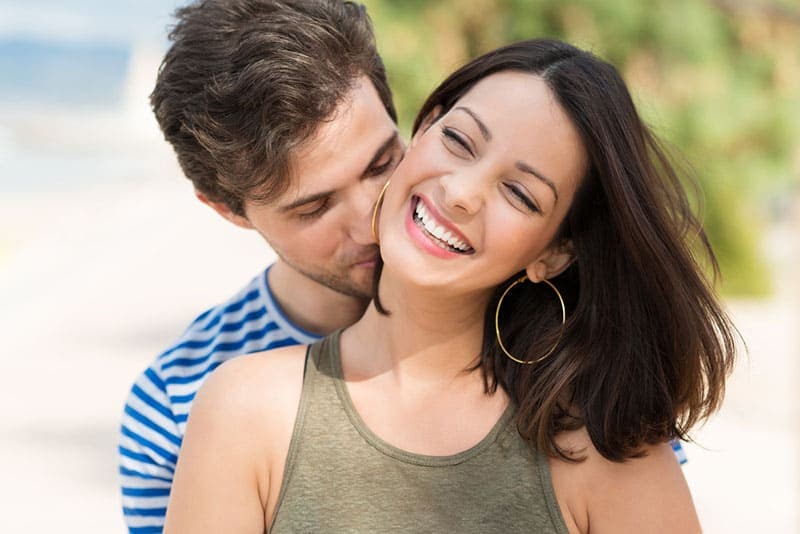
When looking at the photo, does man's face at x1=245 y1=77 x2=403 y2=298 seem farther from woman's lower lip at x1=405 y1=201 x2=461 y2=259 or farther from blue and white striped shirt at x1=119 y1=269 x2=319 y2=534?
woman's lower lip at x1=405 y1=201 x2=461 y2=259

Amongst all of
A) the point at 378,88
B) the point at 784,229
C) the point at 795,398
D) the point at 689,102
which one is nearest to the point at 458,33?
the point at 689,102

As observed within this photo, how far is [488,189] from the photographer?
6.02 ft

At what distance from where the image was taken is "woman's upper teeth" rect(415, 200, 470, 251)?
6.03 ft

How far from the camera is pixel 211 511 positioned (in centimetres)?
188

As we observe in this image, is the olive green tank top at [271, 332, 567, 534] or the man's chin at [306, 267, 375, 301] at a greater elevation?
the man's chin at [306, 267, 375, 301]

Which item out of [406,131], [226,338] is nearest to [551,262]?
[226,338]

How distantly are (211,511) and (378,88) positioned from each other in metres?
0.97

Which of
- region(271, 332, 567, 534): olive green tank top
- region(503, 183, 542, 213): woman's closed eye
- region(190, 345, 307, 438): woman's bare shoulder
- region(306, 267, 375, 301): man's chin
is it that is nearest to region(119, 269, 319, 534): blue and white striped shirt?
region(306, 267, 375, 301): man's chin

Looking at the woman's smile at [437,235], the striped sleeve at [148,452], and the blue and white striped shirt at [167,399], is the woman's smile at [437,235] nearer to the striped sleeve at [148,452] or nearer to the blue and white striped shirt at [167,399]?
the blue and white striped shirt at [167,399]

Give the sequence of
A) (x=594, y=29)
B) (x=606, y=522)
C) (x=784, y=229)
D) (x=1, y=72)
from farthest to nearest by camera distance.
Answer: (x=1, y=72)
(x=784, y=229)
(x=594, y=29)
(x=606, y=522)

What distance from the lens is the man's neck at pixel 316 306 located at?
2377mm

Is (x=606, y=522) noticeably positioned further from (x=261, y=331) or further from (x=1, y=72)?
(x=1, y=72)

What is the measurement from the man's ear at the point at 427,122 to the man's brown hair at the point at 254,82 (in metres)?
0.24

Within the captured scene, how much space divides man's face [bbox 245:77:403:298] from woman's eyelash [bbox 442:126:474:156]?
35 cm
